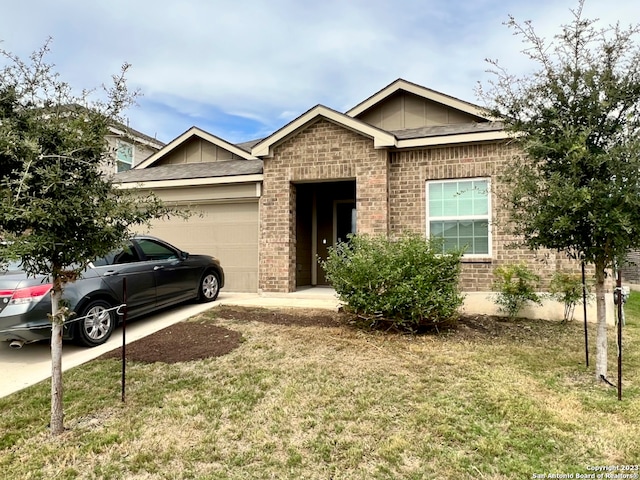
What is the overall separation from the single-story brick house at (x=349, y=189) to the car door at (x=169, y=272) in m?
1.00

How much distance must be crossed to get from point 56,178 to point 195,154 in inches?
381

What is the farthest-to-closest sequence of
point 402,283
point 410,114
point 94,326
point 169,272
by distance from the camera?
1. point 410,114
2. point 169,272
3. point 402,283
4. point 94,326

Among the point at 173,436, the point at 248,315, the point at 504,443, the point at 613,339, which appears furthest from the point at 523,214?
the point at 248,315

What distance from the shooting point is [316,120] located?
8.48 metres

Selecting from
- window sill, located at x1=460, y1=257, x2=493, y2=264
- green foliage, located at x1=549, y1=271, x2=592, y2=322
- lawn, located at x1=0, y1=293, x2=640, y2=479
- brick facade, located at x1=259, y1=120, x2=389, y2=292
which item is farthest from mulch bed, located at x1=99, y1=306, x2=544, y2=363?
brick facade, located at x1=259, y1=120, x2=389, y2=292

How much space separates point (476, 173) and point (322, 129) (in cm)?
329

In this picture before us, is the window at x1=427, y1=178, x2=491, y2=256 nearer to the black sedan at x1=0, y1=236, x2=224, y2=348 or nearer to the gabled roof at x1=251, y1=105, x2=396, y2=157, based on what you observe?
the gabled roof at x1=251, y1=105, x2=396, y2=157

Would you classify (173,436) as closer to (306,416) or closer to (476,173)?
(306,416)

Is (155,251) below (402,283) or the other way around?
the other way around

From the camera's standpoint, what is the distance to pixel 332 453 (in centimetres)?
277

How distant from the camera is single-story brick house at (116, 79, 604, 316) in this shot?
24.8ft

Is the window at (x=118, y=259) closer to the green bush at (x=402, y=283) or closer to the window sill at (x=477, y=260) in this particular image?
the green bush at (x=402, y=283)

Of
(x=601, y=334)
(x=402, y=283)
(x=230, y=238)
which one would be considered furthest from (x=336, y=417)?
(x=230, y=238)

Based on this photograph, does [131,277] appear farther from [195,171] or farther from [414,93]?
[414,93]
